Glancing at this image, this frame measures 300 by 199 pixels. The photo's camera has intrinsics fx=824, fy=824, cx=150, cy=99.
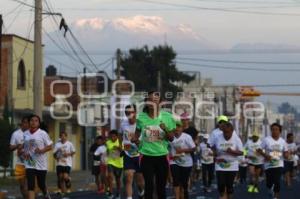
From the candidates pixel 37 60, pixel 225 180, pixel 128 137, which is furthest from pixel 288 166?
pixel 225 180

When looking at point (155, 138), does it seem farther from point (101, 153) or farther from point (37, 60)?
point (37, 60)

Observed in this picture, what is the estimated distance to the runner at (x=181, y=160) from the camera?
54.0ft

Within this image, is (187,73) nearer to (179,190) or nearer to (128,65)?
(128,65)

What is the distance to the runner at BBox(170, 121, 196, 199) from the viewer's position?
16453mm

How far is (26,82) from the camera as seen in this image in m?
45.8

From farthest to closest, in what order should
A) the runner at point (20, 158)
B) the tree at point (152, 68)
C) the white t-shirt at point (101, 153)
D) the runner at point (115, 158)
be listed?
1. the tree at point (152, 68)
2. the white t-shirt at point (101, 153)
3. the runner at point (115, 158)
4. the runner at point (20, 158)

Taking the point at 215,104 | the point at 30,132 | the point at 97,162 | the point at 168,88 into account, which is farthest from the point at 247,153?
the point at 215,104

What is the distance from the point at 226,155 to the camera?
15336mm

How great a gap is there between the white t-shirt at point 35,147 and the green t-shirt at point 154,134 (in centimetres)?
276

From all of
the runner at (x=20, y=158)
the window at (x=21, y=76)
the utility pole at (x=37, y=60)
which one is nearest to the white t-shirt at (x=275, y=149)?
the runner at (x=20, y=158)

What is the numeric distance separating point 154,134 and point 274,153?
246 inches

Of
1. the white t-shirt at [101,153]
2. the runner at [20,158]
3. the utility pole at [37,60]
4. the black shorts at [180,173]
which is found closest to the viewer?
the runner at [20,158]

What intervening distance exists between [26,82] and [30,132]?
31033 mm

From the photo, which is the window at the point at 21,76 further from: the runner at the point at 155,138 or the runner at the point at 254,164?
the runner at the point at 155,138
